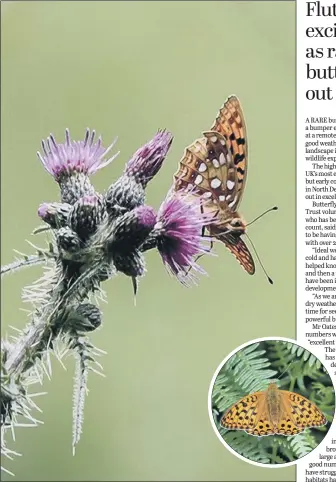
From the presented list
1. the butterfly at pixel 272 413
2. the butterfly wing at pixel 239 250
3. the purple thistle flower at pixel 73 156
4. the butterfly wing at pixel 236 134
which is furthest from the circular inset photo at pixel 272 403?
the purple thistle flower at pixel 73 156

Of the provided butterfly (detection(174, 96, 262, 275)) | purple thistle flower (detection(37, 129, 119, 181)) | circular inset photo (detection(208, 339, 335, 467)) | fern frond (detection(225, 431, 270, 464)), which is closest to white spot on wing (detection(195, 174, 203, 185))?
butterfly (detection(174, 96, 262, 275))

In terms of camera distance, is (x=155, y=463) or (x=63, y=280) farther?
(x=155, y=463)

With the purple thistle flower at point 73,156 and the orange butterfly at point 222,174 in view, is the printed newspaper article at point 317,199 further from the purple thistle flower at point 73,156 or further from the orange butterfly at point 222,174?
the purple thistle flower at point 73,156

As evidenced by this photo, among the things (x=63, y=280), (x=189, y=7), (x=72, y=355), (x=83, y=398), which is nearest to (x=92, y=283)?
(x=63, y=280)

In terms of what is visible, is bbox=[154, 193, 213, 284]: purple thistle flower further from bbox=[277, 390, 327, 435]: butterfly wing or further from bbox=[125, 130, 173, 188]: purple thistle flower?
bbox=[277, 390, 327, 435]: butterfly wing

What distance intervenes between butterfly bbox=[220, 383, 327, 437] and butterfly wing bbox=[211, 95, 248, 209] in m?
0.31

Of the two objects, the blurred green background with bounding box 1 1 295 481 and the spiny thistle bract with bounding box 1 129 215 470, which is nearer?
the spiny thistle bract with bounding box 1 129 215 470

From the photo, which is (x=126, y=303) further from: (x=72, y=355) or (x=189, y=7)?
(x=189, y=7)

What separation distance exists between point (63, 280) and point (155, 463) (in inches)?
16.2

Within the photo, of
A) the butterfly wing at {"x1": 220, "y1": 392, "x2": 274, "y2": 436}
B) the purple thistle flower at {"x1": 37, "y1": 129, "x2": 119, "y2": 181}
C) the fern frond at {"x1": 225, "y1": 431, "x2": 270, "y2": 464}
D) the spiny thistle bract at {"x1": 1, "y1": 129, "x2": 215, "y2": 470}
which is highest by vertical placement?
the purple thistle flower at {"x1": 37, "y1": 129, "x2": 119, "y2": 181}

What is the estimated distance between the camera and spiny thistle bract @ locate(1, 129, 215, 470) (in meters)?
0.91

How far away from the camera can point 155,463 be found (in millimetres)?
1136

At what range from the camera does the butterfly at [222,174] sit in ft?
3.47

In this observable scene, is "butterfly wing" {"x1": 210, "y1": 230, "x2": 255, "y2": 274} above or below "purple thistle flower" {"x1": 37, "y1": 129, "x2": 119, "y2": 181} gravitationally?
below
